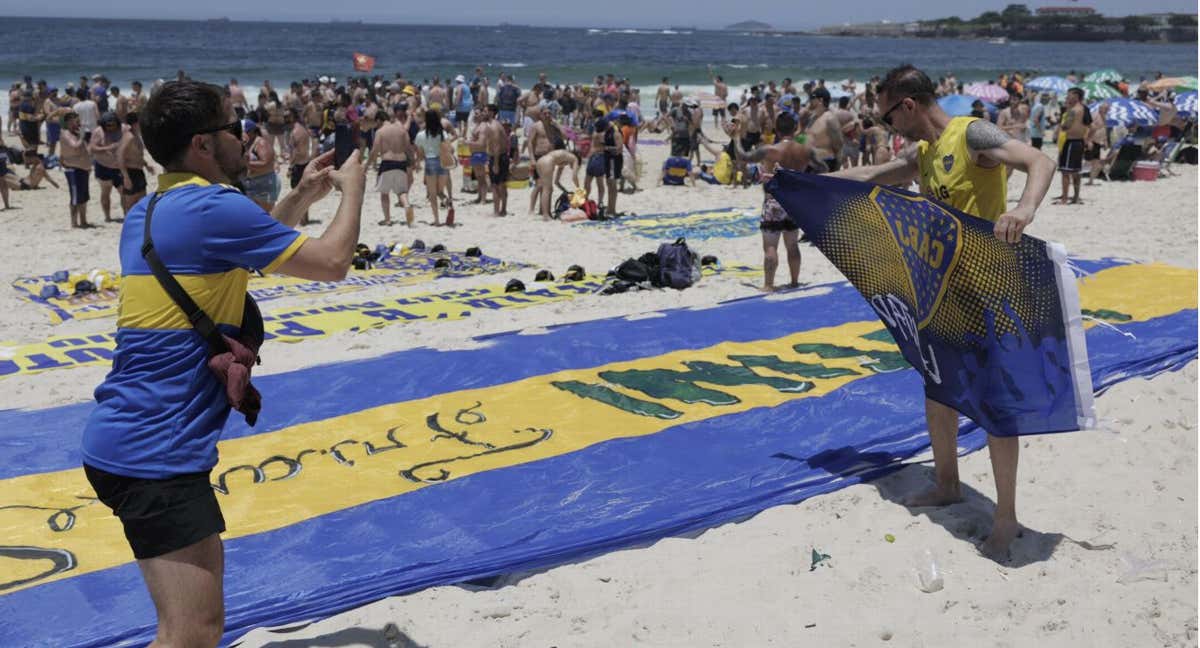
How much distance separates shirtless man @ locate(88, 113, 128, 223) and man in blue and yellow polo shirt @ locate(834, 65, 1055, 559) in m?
10.5

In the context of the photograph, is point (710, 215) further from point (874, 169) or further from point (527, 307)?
point (874, 169)

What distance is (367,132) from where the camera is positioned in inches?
681

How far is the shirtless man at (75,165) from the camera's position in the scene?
12875 mm

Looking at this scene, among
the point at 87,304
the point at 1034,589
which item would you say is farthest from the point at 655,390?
the point at 87,304

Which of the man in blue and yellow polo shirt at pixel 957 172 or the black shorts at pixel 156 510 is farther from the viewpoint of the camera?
the man in blue and yellow polo shirt at pixel 957 172

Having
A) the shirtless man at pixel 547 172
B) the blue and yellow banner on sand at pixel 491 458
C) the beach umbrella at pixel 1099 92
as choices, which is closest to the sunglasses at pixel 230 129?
the blue and yellow banner on sand at pixel 491 458

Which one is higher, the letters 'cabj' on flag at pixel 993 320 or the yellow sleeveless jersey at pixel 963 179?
the yellow sleeveless jersey at pixel 963 179

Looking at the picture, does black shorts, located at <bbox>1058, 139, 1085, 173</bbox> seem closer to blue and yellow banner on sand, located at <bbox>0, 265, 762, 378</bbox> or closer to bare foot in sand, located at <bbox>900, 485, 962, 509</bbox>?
blue and yellow banner on sand, located at <bbox>0, 265, 762, 378</bbox>

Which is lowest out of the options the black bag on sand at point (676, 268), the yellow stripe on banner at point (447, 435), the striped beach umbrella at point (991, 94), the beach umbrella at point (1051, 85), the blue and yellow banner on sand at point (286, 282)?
the yellow stripe on banner at point (447, 435)

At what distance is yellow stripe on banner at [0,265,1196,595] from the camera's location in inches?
161

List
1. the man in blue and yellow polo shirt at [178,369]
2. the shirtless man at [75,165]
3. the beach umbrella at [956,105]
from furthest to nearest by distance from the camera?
1. the beach umbrella at [956,105]
2. the shirtless man at [75,165]
3. the man in blue and yellow polo shirt at [178,369]

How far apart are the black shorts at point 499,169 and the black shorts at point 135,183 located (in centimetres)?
434

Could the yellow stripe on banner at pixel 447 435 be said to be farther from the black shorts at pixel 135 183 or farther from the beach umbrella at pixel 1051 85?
the beach umbrella at pixel 1051 85

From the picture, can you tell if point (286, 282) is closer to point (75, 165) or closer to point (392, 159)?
point (392, 159)
